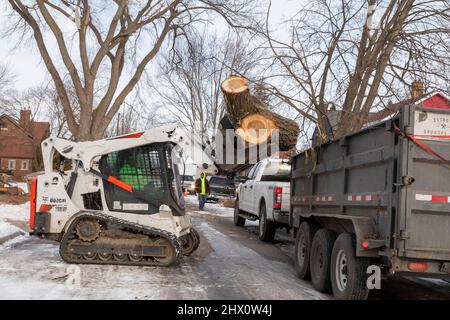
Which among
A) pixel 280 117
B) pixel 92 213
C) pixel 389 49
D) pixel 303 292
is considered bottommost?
pixel 303 292

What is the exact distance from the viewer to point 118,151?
8648 mm

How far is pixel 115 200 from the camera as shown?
28.2ft

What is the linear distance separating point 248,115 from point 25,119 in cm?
3759

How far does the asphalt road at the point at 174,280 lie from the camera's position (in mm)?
6531

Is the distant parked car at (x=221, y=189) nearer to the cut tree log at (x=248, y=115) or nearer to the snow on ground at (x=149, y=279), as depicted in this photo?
the cut tree log at (x=248, y=115)

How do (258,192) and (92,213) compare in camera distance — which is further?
(258,192)

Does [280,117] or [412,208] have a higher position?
[280,117]

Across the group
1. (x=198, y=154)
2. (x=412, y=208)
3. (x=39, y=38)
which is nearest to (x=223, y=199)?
(x=39, y=38)

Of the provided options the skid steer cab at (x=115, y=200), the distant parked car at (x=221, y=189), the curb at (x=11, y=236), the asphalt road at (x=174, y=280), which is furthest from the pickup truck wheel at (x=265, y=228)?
the distant parked car at (x=221, y=189)

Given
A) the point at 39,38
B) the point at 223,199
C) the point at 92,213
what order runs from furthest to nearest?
the point at 223,199, the point at 39,38, the point at 92,213

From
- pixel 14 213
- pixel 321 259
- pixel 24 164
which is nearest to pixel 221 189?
A: pixel 14 213

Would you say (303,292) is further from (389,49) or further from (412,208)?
(389,49)

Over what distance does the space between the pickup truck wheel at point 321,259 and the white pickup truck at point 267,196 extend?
389cm
